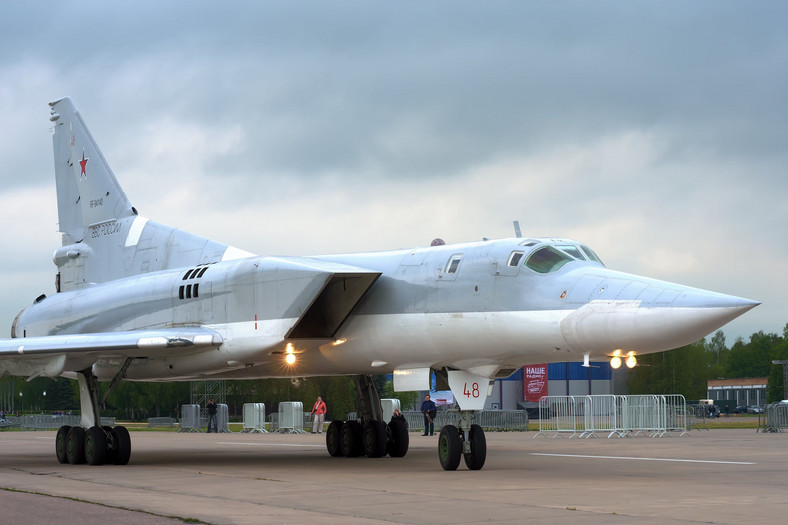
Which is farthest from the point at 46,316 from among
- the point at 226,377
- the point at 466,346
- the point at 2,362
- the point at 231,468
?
the point at 466,346

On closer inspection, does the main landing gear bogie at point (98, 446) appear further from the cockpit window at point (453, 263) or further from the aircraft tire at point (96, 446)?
the cockpit window at point (453, 263)

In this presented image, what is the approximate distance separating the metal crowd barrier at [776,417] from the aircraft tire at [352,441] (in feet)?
51.0

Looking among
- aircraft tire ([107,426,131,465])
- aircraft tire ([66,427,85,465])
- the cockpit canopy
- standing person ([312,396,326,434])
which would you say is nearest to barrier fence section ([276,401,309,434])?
standing person ([312,396,326,434])

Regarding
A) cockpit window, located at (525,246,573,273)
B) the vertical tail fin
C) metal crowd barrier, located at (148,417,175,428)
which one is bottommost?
metal crowd barrier, located at (148,417,175,428)

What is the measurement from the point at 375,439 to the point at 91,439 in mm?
4972

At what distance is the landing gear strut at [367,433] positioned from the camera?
18438mm

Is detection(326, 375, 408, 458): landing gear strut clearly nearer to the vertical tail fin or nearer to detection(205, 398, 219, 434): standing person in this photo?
the vertical tail fin

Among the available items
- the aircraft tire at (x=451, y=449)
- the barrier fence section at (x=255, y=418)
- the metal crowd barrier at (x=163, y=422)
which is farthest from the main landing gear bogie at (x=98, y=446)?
the metal crowd barrier at (x=163, y=422)

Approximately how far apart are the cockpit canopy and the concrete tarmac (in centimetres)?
281

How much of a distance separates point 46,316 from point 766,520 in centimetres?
1566

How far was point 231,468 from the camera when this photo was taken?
628 inches

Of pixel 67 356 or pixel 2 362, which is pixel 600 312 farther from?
pixel 2 362

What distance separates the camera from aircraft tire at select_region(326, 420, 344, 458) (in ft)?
61.8

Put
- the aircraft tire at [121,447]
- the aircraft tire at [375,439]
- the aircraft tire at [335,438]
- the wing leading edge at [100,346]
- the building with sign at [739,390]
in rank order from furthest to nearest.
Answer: the building with sign at [739,390] < the aircraft tire at [335,438] < the aircraft tire at [375,439] < the aircraft tire at [121,447] < the wing leading edge at [100,346]
